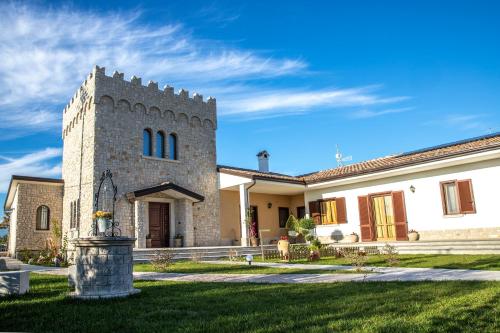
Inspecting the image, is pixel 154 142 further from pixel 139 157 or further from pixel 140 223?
pixel 140 223

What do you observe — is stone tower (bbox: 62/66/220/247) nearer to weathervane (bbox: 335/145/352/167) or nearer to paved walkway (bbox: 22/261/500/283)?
paved walkway (bbox: 22/261/500/283)

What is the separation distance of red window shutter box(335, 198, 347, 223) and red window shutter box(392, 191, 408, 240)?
7.36 ft

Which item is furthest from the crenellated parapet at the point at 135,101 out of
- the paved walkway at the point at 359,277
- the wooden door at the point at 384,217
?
the paved walkway at the point at 359,277

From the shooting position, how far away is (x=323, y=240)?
17.8 metres

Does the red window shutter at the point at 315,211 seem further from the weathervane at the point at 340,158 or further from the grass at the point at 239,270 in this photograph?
the grass at the point at 239,270

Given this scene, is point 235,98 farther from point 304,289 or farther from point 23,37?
point 304,289

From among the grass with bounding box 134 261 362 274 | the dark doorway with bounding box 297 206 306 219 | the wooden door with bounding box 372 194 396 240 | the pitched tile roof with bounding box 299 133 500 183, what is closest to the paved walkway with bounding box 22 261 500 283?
the grass with bounding box 134 261 362 274

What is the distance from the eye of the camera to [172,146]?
57.5 ft

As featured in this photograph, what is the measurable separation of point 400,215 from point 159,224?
970 cm

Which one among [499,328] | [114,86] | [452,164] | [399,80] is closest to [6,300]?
[499,328]

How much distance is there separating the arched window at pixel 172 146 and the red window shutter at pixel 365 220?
8.26 metres

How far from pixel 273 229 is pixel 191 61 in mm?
11421

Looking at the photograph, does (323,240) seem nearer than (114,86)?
No

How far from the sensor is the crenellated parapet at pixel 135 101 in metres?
15.6
